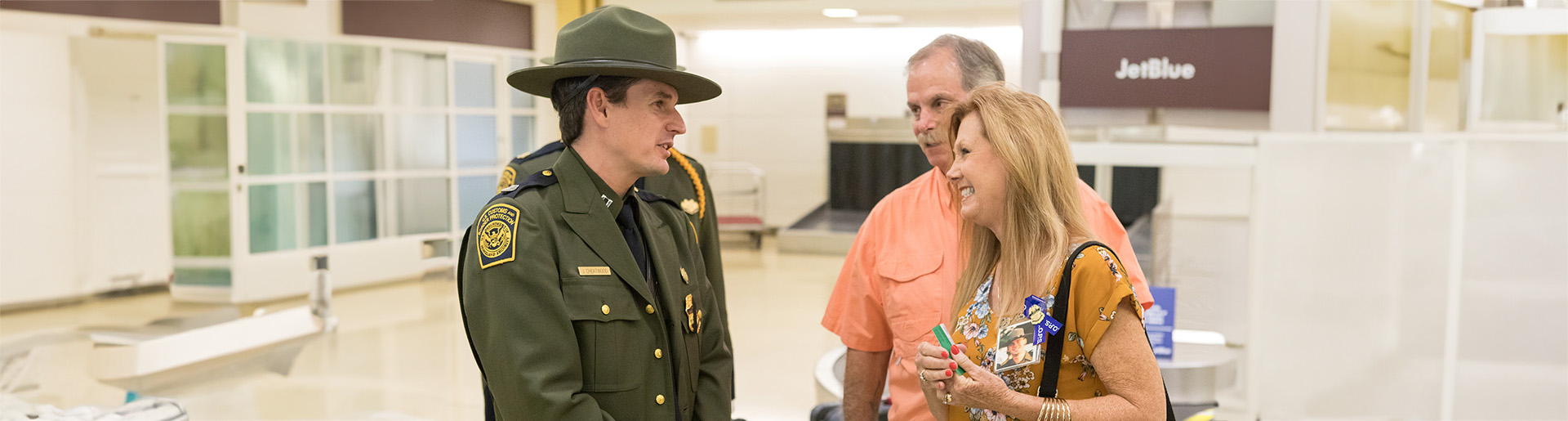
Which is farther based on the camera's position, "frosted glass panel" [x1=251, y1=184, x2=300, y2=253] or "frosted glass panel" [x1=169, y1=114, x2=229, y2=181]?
"frosted glass panel" [x1=251, y1=184, x2=300, y2=253]

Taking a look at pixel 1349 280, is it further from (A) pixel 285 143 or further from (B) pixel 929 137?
(A) pixel 285 143

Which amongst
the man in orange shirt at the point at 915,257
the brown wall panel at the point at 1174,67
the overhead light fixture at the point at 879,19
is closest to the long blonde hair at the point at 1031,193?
the man in orange shirt at the point at 915,257

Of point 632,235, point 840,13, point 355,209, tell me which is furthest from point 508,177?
point 840,13

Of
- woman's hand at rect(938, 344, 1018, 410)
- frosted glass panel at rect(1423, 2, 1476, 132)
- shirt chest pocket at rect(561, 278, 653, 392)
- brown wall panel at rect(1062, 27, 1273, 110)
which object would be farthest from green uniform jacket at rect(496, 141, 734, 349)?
frosted glass panel at rect(1423, 2, 1476, 132)

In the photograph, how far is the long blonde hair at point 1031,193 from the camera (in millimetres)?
1356

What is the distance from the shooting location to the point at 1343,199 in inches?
128

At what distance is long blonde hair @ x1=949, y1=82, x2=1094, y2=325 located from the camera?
1.36m

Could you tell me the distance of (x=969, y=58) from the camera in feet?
6.13

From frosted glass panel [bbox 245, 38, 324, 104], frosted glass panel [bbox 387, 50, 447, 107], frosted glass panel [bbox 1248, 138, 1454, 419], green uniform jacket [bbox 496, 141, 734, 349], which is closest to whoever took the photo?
green uniform jacket [bbox 496, 141, 734, 349]

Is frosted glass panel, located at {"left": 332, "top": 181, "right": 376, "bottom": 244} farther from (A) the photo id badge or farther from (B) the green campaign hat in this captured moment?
(A) the photo id badge

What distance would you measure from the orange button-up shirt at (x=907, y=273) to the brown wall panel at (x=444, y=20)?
604 centimetres

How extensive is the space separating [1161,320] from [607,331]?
6.92 ft

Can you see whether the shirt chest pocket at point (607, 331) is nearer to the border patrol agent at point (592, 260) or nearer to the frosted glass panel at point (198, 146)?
the border patrol agent at point (592, 260)

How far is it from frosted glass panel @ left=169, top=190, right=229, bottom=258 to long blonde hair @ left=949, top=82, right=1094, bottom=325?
820cm
